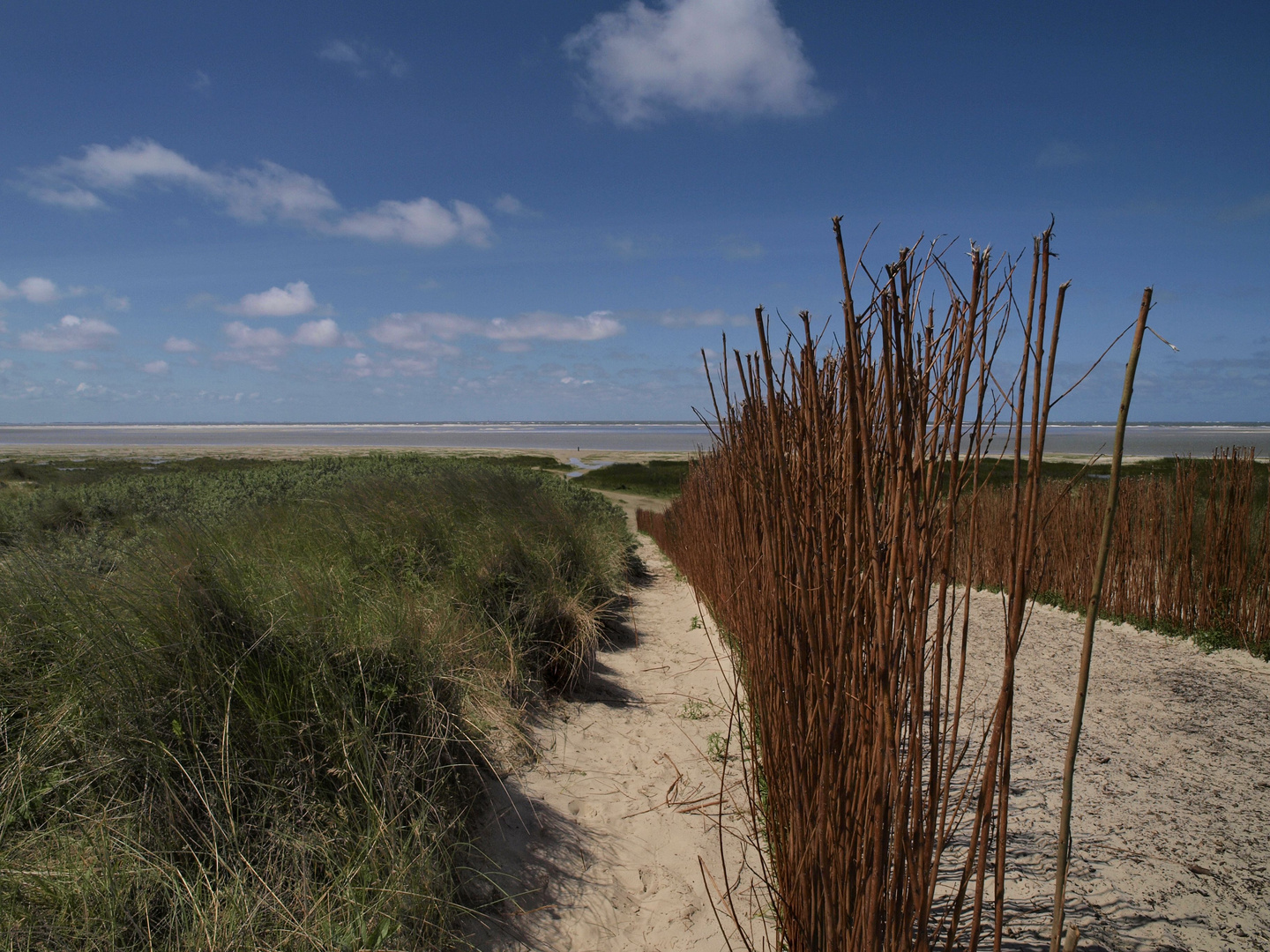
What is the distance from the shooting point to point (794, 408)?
2.04 meters

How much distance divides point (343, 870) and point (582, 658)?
259 centimetres

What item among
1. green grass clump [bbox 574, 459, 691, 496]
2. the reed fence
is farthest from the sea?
the reed fence

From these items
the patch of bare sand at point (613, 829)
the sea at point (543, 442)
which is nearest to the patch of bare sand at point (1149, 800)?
the patch of bare sand at point (613, 829)

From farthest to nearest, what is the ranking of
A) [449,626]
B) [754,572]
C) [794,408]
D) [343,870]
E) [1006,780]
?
[449,626] < [754,572] < [343,870] < [794,408] < [1006,780]

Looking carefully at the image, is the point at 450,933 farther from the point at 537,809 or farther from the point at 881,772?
the point at 881,772

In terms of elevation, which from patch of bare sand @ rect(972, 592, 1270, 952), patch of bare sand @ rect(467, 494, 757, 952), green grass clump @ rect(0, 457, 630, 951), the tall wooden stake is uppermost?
the tall wooden stake

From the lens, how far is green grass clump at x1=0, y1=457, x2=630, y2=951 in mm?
1982

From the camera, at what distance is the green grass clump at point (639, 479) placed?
25344 mm

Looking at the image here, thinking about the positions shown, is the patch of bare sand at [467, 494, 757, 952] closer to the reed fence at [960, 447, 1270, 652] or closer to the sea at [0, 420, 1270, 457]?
the reed fence at [960, 447, 1270, 652]

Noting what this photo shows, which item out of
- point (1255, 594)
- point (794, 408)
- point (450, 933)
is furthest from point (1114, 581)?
point (450, 933)

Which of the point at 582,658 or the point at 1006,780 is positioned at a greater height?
the point at 1006,780

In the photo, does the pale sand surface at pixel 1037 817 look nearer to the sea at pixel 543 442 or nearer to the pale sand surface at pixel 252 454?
the sea at pixel 543 442

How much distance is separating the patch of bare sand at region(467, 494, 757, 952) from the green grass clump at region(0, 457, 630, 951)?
0.25 m

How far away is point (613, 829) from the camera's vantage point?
3.19 metres
